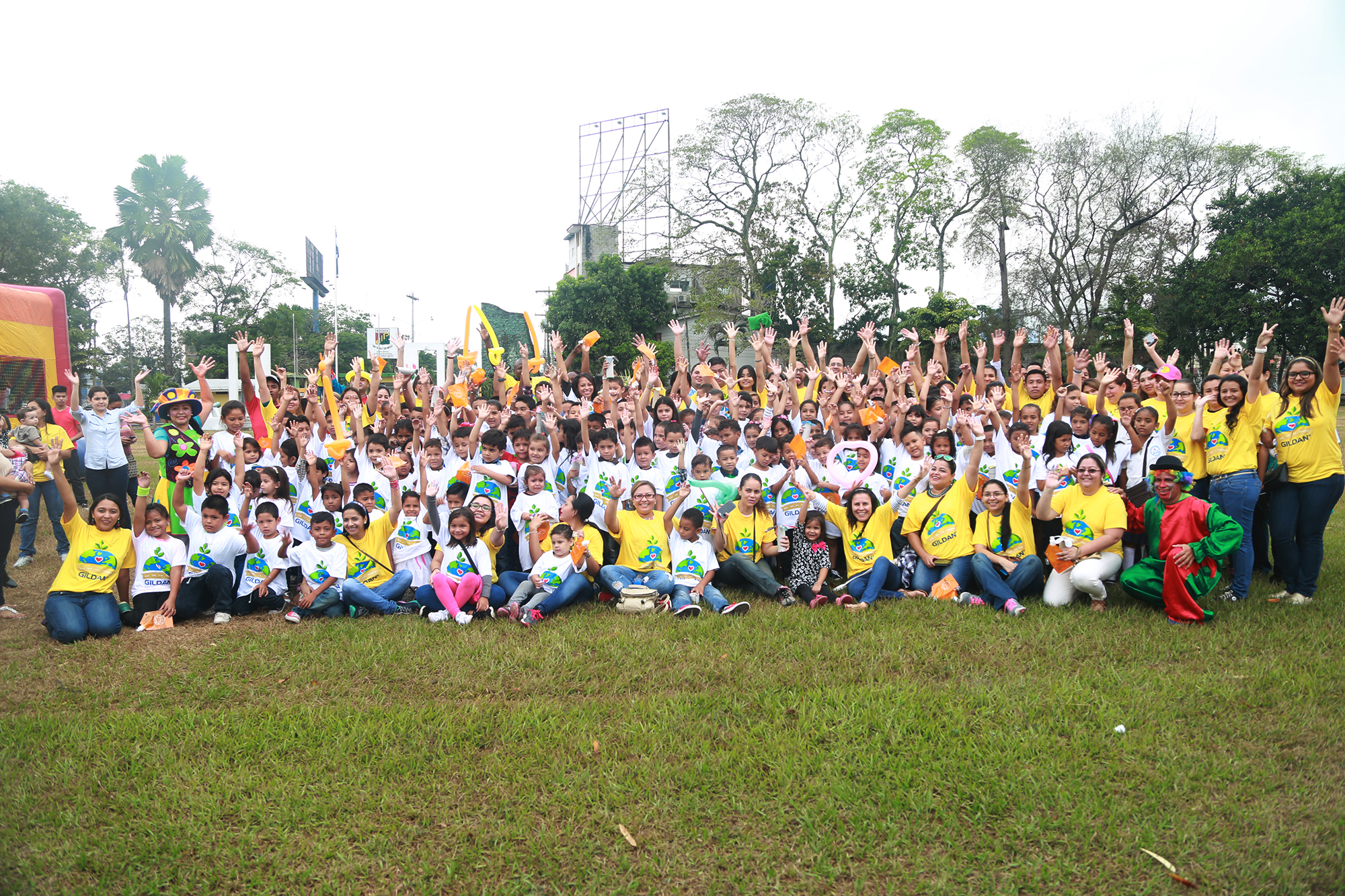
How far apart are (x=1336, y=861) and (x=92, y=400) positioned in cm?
1080

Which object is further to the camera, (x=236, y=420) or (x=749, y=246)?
(x=749, y=246)

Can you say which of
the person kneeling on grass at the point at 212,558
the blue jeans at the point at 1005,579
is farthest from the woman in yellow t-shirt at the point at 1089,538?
the person kneeling on grass at the point at 212,558

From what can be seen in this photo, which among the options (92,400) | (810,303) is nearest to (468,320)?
(92,400)

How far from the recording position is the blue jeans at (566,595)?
6.47 meters

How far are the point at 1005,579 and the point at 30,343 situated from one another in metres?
17.1

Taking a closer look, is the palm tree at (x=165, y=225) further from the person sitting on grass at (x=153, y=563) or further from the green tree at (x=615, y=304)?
the person sitting on grass at (x=153, y=563)

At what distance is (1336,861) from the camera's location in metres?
3.12

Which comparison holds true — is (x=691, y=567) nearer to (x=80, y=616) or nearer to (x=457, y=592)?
(x=457, y=592)

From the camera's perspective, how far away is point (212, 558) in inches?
266

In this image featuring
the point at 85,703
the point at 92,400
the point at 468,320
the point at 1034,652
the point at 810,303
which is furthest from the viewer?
the point at 810,303

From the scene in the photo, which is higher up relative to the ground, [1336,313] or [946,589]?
[1336,313]

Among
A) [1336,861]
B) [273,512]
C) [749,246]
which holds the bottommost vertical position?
[1336,861]

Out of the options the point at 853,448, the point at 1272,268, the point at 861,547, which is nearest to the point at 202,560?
the point at 861,547

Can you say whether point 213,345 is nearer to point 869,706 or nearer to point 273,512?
point 273,512
